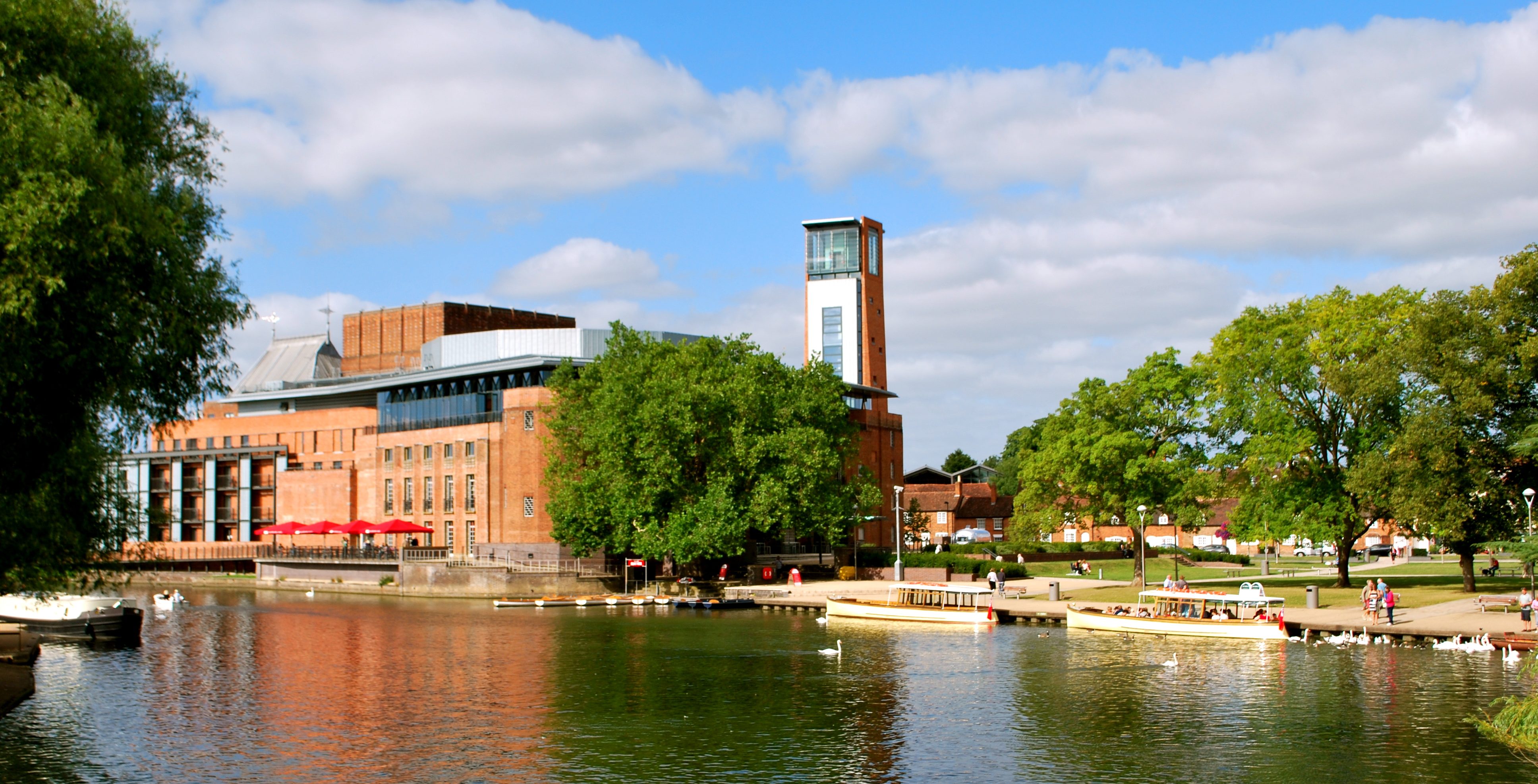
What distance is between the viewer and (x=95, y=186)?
22.6 metres

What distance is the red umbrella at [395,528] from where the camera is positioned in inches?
3568

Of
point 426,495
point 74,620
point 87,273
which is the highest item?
point 87,273

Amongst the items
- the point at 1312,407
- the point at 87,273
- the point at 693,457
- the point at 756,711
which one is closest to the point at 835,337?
the point at 693,457

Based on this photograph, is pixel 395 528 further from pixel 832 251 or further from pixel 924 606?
pixel 832 251

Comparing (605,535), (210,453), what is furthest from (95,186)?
(210,453)

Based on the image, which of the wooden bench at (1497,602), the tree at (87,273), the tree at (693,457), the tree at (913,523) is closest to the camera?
the tree at (87,273)

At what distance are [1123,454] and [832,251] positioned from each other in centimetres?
7729

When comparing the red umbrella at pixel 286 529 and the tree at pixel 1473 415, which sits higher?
the tree at pixel 1473 415

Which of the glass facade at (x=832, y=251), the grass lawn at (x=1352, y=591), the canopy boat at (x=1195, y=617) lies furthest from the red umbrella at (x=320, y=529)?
the glass facade at (x=832, y=251)

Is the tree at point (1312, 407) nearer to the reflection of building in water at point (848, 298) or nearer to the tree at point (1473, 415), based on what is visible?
the tree at point (1473, 415)

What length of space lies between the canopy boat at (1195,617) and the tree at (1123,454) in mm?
14570

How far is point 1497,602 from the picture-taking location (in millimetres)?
54531

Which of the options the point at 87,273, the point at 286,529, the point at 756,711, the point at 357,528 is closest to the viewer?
the point at 87,273

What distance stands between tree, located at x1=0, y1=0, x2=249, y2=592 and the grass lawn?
48339 mm
